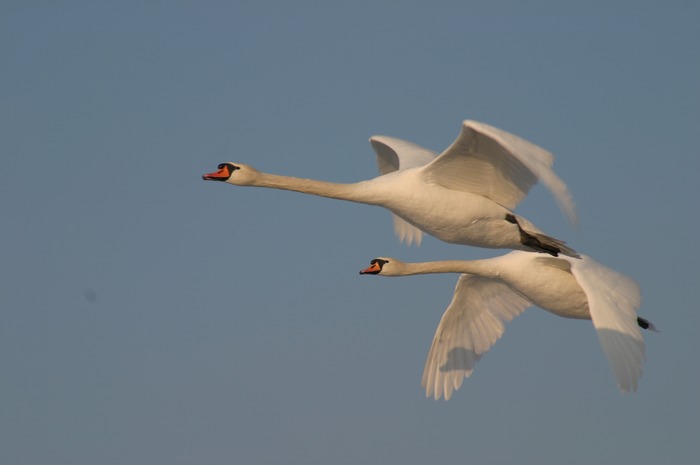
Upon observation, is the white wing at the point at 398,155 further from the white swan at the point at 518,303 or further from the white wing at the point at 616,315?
the white wing at the point at 616,315

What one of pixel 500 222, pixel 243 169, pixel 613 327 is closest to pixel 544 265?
pixel 500 222

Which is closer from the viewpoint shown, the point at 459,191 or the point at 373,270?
the point at 459,191

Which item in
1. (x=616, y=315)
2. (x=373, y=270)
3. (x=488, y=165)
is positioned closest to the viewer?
(x=616, y=315)

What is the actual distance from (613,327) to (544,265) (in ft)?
11.6

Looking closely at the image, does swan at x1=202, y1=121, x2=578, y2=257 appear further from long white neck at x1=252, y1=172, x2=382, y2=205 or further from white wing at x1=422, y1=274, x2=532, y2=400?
white wing at x1=422, y1=274, x2=532, y2=400

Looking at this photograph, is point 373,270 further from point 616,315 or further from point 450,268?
point 616,315

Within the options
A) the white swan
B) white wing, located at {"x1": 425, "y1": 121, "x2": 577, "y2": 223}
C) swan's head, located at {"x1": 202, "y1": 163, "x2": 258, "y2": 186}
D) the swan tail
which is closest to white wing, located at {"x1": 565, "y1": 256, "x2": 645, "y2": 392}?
the white swan

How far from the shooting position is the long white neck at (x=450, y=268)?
74.6 feet

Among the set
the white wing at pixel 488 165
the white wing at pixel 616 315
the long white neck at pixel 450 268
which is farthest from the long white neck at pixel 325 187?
the white wing at pixel 616 315

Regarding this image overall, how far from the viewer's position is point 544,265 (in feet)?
73.4

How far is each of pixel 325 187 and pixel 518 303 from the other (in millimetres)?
5528

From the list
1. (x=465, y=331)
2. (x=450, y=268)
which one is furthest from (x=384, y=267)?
(x=465, y=331)

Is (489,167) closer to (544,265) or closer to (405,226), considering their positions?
(544,265)

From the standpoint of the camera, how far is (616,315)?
19297mm
